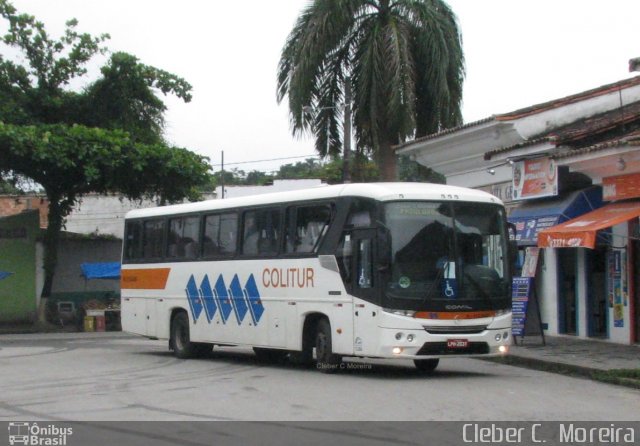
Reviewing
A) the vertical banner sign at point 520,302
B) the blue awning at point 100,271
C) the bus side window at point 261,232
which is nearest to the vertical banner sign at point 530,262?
the vertical banner sign at point 520,302

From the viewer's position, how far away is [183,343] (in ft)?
69.6

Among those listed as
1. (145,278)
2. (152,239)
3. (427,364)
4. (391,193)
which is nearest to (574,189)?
(427,364)

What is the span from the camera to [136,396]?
13.9 metres

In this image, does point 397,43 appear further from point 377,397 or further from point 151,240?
point 377,397

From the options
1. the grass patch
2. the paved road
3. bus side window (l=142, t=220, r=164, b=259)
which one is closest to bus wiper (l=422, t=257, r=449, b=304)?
the paved road

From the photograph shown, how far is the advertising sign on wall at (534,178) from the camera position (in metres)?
22.7

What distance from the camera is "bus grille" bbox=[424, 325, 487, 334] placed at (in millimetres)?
15445

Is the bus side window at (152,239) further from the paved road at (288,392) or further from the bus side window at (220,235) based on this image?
the paved road at (288,392)

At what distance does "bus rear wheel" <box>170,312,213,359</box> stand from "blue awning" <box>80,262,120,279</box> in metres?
14.7

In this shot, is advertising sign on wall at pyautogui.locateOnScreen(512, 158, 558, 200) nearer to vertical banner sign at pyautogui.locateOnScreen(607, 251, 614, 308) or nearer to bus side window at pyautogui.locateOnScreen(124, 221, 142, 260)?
vertical banner sign at pyautogui.locateOnScreen(607, 251, 614, 308)

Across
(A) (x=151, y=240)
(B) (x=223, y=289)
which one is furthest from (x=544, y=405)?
(A) (x=151, y=240)

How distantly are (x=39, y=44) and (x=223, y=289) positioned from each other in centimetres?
1757

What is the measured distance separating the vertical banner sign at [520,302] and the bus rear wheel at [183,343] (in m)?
6.42

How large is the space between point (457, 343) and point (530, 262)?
728 centimetres
